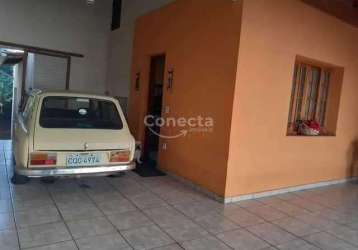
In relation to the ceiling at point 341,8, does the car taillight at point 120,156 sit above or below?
below

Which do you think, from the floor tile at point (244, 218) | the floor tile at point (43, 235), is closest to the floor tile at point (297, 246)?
the floor tile at point (244, 218)

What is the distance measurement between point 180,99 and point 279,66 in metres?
1.52

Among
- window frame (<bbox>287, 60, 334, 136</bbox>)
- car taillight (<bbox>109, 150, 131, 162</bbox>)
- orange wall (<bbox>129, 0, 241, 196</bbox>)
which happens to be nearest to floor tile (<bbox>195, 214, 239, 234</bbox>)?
orange wall (<bbox>129, 0, 241, 196</bbox>)

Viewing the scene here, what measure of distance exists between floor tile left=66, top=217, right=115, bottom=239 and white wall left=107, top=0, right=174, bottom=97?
364cm

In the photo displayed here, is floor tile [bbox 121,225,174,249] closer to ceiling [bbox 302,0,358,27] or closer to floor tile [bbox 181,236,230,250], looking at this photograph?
floor tile [bbox 181,236,230,250]

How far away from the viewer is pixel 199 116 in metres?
4.21

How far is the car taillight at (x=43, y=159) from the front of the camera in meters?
3.15

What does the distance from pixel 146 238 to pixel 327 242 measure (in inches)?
69.6

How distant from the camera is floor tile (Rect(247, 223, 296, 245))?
2.85m

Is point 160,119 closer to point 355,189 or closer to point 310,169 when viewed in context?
point 310,169

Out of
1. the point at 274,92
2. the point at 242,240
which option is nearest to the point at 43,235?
the point at 242,240

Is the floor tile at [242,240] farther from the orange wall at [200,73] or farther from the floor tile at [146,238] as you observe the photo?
the orange wall at [200,73]

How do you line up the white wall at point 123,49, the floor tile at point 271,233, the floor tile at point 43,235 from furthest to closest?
1. the white wall at point 123,49
2. the floor tile at point 271,233
3. the floor tile at point 43,235

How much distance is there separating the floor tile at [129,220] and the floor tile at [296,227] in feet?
4.72
